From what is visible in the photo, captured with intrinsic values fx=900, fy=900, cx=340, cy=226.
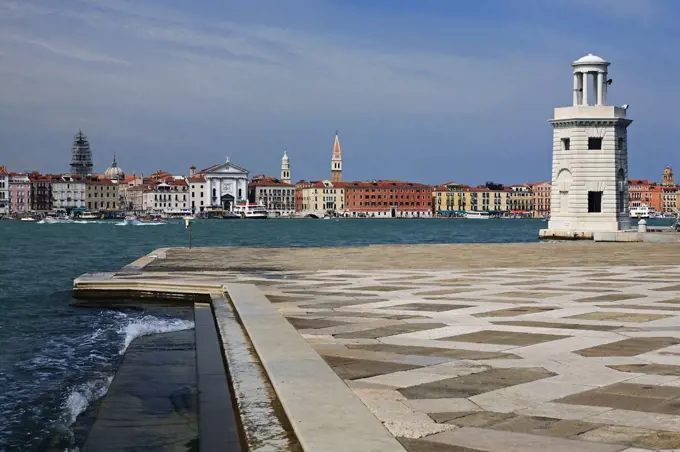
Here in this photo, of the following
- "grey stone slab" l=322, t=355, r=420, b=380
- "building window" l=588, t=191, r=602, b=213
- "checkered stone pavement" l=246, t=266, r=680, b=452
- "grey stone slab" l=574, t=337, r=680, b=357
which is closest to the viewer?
"checkered stone pavement" l=246, t=266, r=680, b=452

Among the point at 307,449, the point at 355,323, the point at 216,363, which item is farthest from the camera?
the point at 355,323

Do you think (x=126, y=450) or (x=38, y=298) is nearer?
(x=126, y=450)

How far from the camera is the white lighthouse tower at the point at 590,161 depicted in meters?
50.8

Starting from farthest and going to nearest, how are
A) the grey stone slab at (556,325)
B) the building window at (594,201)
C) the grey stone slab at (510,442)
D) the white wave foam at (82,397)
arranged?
the building window at (594,201), the grey stone slab at (556,325), the white wave foam at (82,397), the grey stone slab at (510,442)

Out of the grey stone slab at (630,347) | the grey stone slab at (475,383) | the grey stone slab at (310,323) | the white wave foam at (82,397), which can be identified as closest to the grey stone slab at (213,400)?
the grey stone slab at (310,323)

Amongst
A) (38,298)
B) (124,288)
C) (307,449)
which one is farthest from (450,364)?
(38,298)

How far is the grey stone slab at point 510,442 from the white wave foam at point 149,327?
7202 millimetres

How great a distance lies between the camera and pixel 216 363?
7883mm

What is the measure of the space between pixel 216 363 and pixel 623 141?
47840mm

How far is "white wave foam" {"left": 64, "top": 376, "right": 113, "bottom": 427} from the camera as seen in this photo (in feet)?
25.5

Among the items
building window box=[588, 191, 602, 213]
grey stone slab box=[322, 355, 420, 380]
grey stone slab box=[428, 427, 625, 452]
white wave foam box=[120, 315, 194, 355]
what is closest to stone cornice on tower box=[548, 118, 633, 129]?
building window box=[588, 191, 602, 213]

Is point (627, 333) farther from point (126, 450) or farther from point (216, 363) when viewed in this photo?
point (126, 450)

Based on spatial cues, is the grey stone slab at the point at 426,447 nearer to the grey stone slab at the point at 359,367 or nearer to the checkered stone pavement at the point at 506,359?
the checkered stone pavement at the point at 506,359

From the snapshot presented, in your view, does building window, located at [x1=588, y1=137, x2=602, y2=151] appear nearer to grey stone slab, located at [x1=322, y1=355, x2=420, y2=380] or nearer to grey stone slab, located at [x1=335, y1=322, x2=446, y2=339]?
grey stone slab, located at [x1=335, y1=322, x2=446, y2=339]
